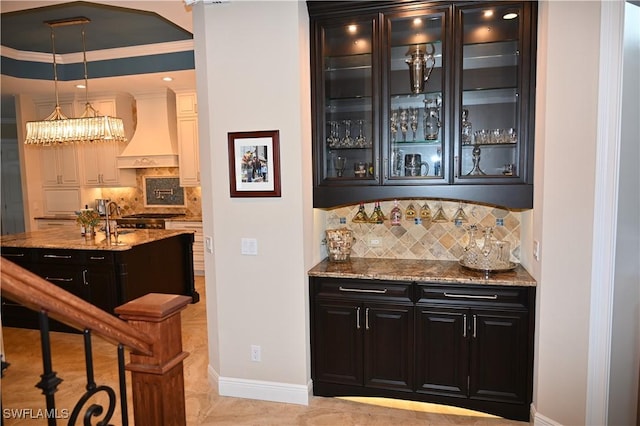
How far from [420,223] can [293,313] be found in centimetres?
127

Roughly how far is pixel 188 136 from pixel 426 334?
5.02 meters

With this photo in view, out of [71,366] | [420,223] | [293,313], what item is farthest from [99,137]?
[420,223]

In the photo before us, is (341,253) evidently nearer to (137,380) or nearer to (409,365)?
(409,365)

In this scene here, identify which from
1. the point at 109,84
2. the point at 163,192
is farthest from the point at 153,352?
the point at 163,192

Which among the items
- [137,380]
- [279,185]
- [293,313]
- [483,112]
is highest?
[483,112]

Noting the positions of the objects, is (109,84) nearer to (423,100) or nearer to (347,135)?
(347,135)

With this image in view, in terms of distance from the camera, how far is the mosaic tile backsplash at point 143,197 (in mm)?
7059

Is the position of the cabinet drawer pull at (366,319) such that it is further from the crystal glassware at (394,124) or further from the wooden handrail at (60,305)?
the wooden handrail at (60,305)

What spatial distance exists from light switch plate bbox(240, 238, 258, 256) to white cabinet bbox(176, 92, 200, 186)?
3723 millimetres

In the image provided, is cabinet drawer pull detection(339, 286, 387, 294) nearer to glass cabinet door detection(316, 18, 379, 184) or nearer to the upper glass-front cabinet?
the upper glass-front cabinet

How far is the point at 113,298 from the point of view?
167 inches

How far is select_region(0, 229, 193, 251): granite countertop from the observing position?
4.24 metres

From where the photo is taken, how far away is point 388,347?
9.84 ft

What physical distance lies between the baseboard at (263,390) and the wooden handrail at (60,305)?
6.75 ft
